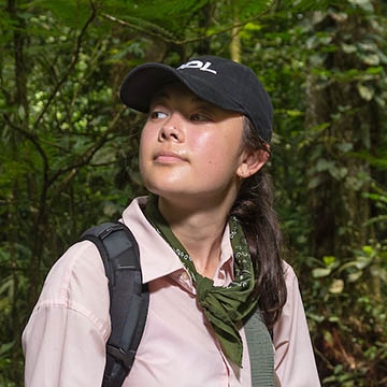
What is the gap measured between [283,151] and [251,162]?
3.78 metres

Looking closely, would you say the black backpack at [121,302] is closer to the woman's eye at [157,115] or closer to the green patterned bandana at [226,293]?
the green patterned bandana at [226,293]

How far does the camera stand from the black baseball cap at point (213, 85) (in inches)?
73.3

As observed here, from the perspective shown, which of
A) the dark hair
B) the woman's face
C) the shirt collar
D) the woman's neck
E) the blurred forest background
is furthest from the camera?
the blurred forest background

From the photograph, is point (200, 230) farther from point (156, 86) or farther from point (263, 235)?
point (156, 86)

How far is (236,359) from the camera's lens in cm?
182

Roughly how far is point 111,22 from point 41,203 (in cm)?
90

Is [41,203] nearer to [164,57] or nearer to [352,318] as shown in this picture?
[164,57]

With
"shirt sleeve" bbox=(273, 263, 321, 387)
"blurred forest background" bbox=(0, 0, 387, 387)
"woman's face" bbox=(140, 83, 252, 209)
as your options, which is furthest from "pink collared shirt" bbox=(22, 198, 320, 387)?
"blurred forest background" bbox=(0, 0, 387, 387)

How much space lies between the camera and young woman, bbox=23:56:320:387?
161 cm

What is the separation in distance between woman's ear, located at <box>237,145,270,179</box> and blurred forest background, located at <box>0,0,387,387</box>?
4.50 ft

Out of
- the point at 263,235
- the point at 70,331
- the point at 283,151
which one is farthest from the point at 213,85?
the point at 283,151

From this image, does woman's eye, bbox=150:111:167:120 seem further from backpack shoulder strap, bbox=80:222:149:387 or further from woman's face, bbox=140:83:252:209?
backpack shoulder strap, bbox=80:222:149:387

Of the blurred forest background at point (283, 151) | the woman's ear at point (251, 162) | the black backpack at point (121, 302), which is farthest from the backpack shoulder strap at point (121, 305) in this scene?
the blurred forest background at point (283, 151)

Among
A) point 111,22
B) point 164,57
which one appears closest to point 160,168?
point 111,22
